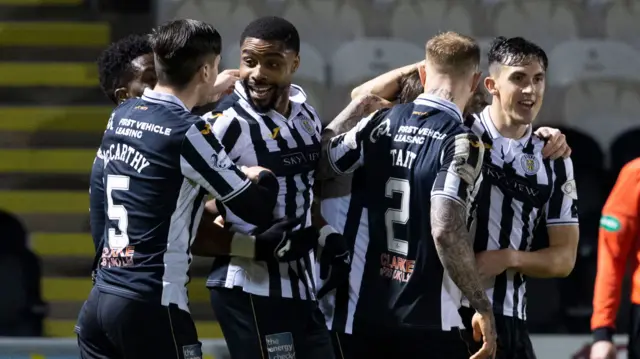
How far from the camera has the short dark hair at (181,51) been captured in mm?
3510

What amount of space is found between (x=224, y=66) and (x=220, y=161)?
12.3 feet

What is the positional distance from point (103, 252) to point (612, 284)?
1983 mm

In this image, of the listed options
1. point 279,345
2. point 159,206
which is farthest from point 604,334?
point 159,206

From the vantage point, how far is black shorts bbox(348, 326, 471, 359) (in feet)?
12.6

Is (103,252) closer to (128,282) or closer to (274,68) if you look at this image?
(128,282)

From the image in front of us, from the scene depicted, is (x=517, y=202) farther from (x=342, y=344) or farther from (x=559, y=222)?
(x=342, y=344)

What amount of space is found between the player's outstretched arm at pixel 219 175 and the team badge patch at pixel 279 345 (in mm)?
442

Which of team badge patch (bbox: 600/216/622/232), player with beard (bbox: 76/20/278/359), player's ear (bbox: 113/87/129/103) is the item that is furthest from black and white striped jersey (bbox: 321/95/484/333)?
team badge patch (bbox: 600/216/622/232)

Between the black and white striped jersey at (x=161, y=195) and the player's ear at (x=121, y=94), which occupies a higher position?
the player's ear at (x=121, y=94)

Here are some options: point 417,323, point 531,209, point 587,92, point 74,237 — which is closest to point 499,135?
point 531,209

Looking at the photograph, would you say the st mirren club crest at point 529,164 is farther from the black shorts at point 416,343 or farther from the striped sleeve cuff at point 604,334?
the striped sleeve cuff at point 604,334

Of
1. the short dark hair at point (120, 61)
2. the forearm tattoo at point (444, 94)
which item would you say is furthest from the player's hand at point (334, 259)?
the short dark hair at point (120, 61)

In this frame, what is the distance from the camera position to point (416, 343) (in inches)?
152

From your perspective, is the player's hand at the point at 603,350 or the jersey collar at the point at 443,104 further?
the player's hand at the point at 603,350
